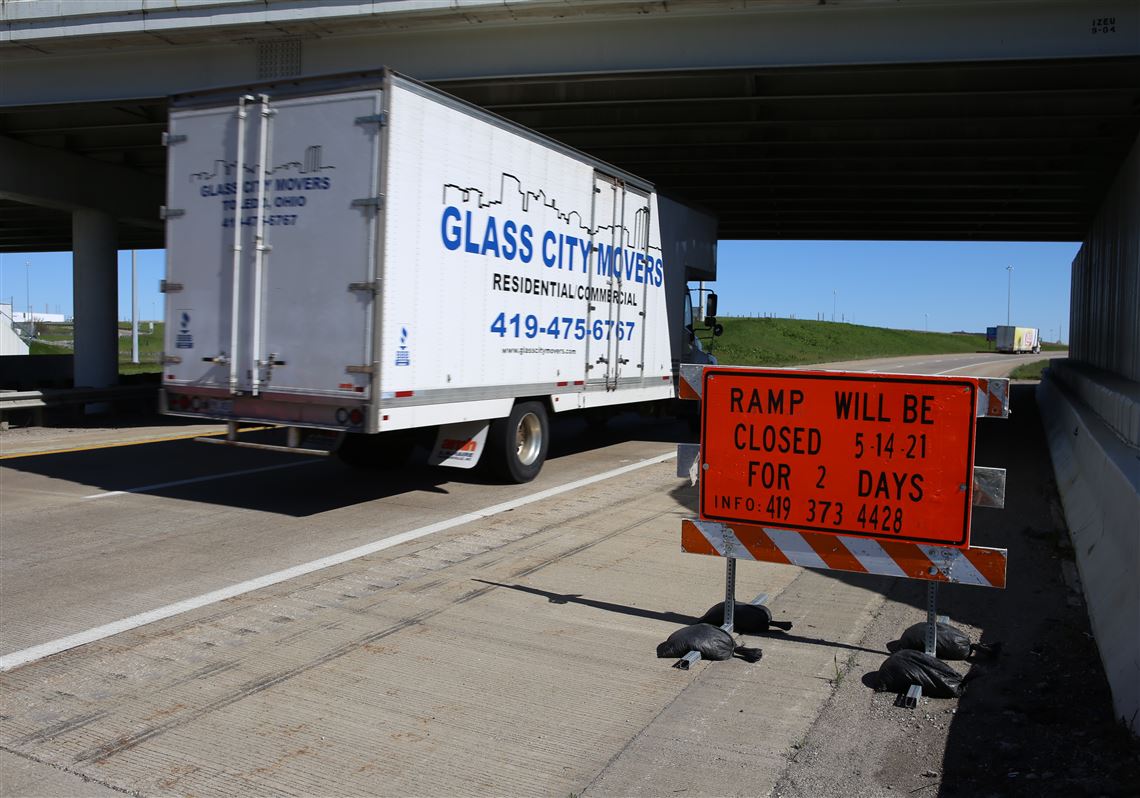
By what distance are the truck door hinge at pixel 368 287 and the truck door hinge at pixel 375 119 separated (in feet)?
4.63

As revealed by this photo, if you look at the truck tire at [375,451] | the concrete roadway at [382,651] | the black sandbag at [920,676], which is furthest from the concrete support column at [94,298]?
the black sandbag at [920,676]

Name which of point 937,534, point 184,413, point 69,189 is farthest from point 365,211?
point 69,189

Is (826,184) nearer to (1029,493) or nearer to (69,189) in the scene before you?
(1029,493)

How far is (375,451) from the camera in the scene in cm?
1210

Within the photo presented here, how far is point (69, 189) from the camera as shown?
2045cm

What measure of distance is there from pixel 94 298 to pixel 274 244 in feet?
45.0

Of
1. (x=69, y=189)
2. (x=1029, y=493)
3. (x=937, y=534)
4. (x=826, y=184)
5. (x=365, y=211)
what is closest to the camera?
(x=937, y=534)

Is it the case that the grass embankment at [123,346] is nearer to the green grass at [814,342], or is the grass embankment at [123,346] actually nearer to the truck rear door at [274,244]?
the truck rear door at [274,244]

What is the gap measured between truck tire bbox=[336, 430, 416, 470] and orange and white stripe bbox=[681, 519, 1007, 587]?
634cm

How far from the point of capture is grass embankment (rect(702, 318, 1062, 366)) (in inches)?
3142

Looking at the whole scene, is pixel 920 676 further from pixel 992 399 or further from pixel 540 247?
pixel 540 247

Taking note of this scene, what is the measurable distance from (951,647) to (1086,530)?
2.69 metres

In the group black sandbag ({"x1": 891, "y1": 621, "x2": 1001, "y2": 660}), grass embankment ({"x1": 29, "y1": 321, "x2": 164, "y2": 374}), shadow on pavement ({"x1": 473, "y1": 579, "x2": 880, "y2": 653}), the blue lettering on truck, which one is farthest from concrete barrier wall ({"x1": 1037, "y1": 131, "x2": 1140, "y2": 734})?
grass embankment ({"x1": 29, "y1": 321, "x2": 164, "y2": 374})

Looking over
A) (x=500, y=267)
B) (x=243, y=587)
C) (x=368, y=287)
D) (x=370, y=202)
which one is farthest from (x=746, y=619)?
(x=500, y=267)
